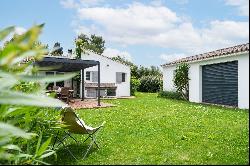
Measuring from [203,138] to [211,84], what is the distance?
1290 centimetres

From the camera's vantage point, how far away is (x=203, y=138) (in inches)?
322

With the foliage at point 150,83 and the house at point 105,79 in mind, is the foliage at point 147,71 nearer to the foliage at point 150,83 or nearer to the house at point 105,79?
the foliage at point 150,83

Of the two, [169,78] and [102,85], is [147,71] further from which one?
[102,85]

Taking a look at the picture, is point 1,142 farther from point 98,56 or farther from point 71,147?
point 98,56

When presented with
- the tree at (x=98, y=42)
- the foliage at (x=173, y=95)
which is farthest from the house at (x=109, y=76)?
the tree at (x=98, y=42)

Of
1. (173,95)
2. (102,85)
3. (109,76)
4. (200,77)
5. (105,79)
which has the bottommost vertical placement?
(173,95)

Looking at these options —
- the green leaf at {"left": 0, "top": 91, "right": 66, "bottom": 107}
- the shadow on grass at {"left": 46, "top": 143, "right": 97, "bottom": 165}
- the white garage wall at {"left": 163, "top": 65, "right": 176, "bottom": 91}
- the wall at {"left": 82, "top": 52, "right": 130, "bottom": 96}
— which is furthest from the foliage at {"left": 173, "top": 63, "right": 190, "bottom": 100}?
the green leaf at {"left": 0, "top": 91, "right": 66, "bottom": 107}

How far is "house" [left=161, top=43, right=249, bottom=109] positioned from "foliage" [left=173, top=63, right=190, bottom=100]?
297mm

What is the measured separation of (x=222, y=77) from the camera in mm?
19312

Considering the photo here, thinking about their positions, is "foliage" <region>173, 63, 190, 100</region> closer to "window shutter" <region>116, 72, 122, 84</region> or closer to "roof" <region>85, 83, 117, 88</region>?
"roof" <region>85, 83, 117, 88</region>

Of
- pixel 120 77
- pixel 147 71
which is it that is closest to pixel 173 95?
pixel 120 77

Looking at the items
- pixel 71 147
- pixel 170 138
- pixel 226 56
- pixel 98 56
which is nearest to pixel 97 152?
pixel 71 147

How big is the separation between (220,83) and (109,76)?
11.5 meters

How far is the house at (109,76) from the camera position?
27906mm
